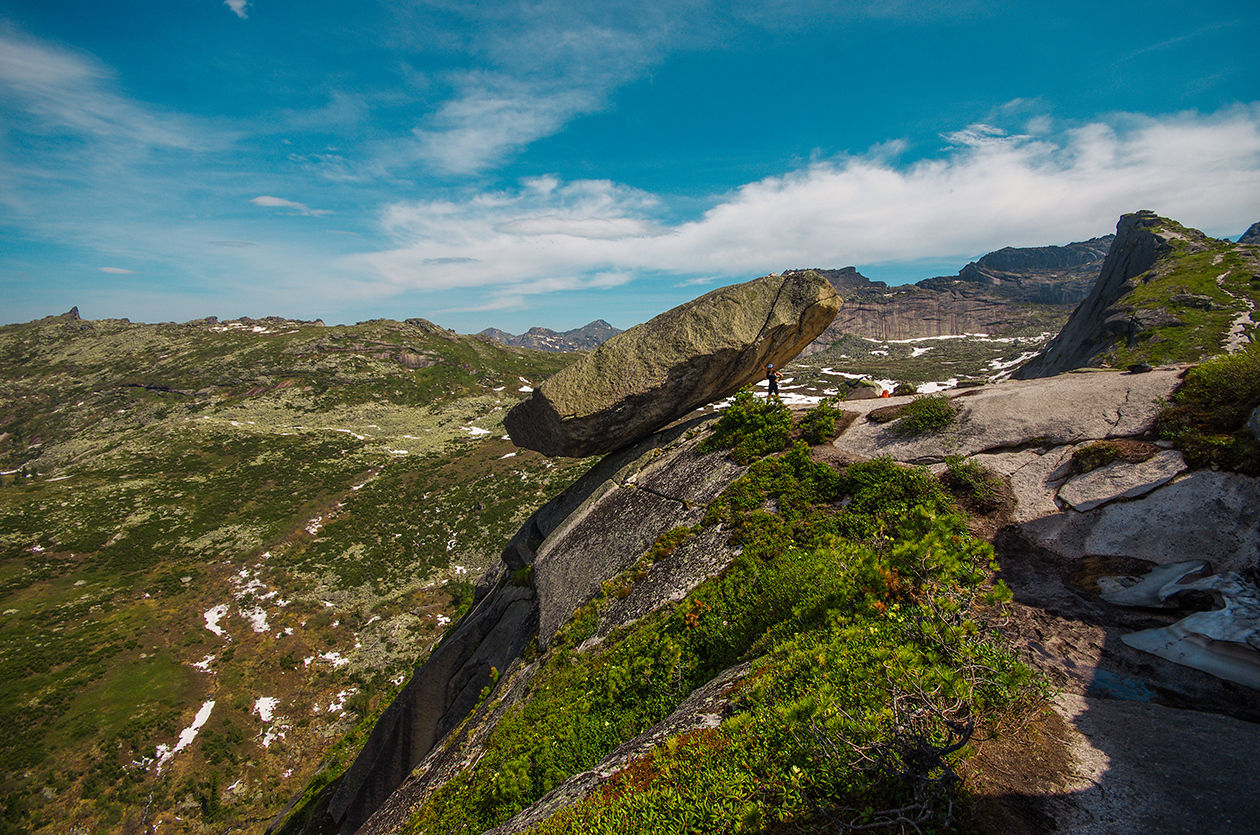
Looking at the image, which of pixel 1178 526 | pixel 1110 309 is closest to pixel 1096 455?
pixel 1178 526

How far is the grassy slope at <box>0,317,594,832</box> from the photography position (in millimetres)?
28516

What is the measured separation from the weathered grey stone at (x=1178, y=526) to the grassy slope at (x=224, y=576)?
134 feet

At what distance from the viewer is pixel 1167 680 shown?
218 inches

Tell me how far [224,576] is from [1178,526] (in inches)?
2562

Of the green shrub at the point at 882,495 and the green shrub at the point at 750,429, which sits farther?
the green shrub at the point at 750,429

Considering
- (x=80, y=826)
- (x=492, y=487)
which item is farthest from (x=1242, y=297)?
(x=80, y=826)

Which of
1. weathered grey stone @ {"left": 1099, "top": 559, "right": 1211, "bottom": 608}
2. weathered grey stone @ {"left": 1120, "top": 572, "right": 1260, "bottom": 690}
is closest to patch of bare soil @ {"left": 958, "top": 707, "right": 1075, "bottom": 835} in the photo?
weathered grey stone @ {"left": 1120, "top": 572, "right": 1260, "bottom": 690}

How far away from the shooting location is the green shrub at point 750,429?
12.7m

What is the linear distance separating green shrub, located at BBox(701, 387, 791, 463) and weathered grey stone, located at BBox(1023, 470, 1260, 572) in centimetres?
588

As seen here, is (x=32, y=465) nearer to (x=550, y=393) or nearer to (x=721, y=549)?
(x=550, y=393)

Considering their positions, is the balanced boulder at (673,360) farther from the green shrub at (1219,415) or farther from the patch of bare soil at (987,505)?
the green shrub at (1219,415)

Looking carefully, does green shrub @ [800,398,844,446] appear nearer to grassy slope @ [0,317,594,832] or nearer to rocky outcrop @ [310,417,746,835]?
rocky outcrop @ [310,417,746,835]

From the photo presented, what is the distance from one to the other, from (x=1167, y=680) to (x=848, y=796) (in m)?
4.80

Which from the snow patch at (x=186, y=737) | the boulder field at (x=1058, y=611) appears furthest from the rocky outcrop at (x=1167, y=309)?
the snow patch at (x=186, y=737)
